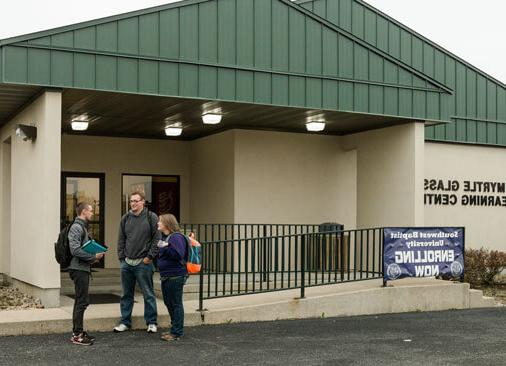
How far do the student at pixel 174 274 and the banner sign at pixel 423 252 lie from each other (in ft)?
13.9

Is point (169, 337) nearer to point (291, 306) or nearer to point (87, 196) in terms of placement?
point (291, 306)

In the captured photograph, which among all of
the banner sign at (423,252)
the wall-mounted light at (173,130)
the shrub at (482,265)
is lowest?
the shrub at (482,265)

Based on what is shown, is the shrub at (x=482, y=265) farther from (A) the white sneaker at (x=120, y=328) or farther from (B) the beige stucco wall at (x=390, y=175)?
(A) the white sneaker at (x=120, y=328)

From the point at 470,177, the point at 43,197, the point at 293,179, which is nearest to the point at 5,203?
the point at 43,197

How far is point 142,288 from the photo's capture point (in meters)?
9.60

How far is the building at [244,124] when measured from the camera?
11016 millimetres

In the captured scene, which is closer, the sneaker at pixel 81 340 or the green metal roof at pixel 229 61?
the sneaker at pixel 81 340

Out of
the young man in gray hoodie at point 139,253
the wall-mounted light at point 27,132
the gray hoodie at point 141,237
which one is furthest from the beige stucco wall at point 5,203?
the gray hoodie at point 141,237

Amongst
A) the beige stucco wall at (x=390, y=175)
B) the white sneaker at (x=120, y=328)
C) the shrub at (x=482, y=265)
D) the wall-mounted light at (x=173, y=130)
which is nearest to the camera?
the white sneaker at (x=120, y=328)

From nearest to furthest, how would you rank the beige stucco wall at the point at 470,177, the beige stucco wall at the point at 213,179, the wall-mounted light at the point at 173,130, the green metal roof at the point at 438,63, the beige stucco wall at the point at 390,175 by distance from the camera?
the beige stucco wall at the point at 390,175, the wall-mounted light at the point at 173,130, the beige stucco wall at the point at 213,179, the beige stucco wall at the point at 470,177, the green metal roof at the point at 438,63

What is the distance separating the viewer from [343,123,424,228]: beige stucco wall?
14.2 m

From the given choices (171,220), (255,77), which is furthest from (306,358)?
(255,77)

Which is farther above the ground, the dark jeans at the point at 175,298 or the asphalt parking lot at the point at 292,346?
the dark jeans at the point at 175,298

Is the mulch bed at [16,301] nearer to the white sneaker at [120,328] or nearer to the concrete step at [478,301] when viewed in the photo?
the white sneaker at [120,328]
